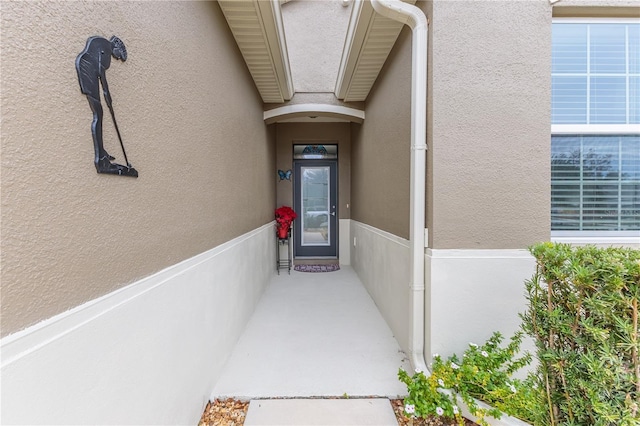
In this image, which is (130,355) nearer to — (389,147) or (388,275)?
(388,275)

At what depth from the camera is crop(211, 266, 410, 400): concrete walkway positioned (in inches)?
78.1

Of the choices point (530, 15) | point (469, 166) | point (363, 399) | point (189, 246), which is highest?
point (530, 15)

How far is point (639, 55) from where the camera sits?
2129mm

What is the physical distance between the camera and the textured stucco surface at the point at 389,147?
7.92ft

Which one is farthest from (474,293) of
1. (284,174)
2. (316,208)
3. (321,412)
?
(284,174)

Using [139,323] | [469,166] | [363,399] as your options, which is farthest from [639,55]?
[139,323]

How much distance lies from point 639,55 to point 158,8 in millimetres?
3281

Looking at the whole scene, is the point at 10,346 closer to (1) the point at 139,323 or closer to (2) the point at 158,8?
(1) the point at 139,323

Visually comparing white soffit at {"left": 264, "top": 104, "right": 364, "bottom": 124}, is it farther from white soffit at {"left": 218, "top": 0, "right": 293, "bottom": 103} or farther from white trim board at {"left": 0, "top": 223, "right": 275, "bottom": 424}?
white trim board at {"left": 0, "top": 223, "right": 275, "bottom": 424}

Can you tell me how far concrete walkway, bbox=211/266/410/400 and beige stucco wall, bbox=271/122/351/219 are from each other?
7.84 ft

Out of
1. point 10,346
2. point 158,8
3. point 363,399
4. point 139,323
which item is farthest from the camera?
point 363,399

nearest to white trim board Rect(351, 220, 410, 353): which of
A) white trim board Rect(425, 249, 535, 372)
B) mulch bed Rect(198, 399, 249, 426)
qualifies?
white trim board Rect(425, 249, 535, 372)

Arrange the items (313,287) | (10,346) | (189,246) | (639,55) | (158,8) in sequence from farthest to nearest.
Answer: (313,287) → (639,55) → (189,246) → (158,8) → (10,346)

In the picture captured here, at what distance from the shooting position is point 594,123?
84.5 inches
